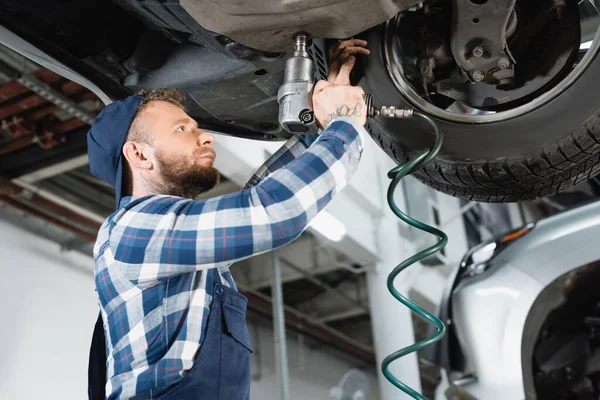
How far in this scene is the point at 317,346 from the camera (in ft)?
26.7

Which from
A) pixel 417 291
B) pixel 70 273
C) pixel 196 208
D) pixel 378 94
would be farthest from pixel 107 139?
pixel 417 291

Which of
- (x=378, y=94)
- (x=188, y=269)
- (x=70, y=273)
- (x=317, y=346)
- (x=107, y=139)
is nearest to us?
(x=188, y=269)

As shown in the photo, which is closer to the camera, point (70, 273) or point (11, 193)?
point (11, 193)

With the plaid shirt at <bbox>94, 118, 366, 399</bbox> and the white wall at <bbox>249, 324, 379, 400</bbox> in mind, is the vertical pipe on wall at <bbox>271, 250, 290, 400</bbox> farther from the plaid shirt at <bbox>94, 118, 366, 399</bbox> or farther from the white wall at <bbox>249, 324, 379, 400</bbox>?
the plaid shirt at <bbox>94, 118, 366, 399</bbox>

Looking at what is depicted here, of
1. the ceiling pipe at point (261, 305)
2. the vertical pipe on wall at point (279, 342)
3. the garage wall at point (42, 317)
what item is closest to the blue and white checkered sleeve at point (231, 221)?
the garage wall at point (42, 317)

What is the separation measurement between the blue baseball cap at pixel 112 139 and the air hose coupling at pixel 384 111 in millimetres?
432

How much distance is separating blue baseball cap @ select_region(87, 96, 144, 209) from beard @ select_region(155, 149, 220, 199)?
0.24 ft

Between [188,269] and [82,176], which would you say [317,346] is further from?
[188,269]

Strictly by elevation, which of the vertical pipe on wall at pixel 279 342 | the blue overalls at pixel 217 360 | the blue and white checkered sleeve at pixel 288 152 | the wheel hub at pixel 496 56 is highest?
the vertical pipe on wall at pixel 279 342

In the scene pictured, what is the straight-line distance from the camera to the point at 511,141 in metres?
1.49

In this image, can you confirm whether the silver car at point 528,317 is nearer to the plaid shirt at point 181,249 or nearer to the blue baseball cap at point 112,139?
the plaid shirt at point 181,249

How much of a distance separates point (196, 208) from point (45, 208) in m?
3.82

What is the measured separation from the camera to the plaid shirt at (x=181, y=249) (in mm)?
1139

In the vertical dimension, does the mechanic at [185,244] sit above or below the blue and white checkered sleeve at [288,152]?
below
